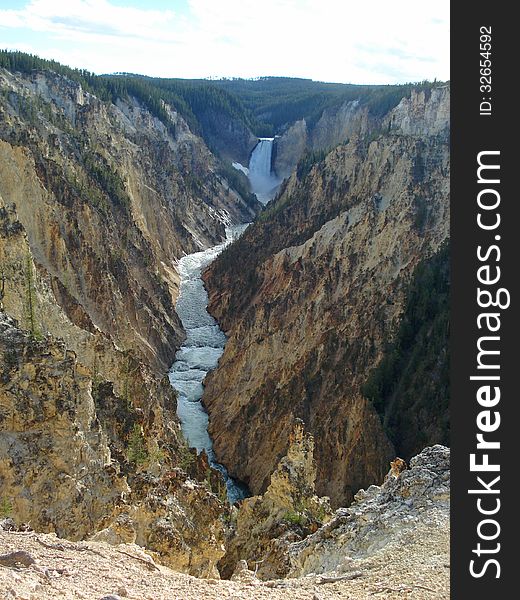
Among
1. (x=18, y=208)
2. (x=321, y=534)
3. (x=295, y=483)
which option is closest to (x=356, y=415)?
(x=295, y=483)

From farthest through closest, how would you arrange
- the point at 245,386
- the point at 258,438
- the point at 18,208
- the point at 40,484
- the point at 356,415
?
1. the point at 245,386
2. the point at 18,208
3. the point at 258,438
4. the point at 356,415
5. the point at 40,484

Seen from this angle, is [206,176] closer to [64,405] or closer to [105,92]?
[105,92]

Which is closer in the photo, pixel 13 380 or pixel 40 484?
pixel 40 484

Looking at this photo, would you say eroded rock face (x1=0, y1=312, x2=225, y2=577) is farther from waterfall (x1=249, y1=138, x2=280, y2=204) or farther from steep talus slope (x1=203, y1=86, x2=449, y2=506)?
waterfall (x1=249, y1=138, x2=280, y2=204)

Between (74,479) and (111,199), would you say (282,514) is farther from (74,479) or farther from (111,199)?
(111,199)

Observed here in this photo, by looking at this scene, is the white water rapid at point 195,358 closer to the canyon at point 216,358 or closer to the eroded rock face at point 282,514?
the canyon at point 216,358

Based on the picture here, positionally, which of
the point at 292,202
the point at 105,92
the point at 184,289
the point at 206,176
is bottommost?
the point at 184,289

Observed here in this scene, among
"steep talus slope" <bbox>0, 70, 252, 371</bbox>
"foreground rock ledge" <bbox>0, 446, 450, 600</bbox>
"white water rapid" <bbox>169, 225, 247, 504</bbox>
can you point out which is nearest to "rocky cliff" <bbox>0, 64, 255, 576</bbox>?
"steep talus slope" <bbox>0, 70, 252, 371</bbox>
